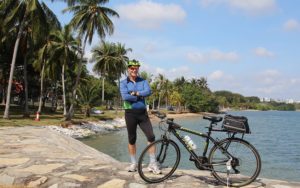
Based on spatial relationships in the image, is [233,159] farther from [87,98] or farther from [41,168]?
[87,98]

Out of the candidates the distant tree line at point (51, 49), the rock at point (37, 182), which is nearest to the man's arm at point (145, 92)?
the rock at point (37, 182)

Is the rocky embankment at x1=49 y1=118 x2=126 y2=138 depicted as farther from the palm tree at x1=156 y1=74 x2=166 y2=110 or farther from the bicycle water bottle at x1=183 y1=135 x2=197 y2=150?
the palm tree at x1=156 y1=74 x2=166 y2=110

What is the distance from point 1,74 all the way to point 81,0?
20315 millimetres

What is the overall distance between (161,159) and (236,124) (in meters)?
1.53

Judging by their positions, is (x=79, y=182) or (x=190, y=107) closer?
(x=79, y=182)

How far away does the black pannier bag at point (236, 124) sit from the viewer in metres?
6.41

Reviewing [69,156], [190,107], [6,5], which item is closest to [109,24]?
[6,5]

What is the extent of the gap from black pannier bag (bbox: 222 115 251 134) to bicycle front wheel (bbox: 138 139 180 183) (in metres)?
0.98

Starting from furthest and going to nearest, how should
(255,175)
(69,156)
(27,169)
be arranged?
(69,156) < (27,169) < (255,175)

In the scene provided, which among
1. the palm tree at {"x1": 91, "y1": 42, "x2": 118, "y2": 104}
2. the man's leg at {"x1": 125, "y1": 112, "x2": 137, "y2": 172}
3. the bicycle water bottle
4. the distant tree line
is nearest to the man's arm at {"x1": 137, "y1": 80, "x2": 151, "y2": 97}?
the man's leg at {"x1": 125, "y1": 112, "x2": 137, "y2": 172}

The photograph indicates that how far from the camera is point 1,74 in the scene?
5334 centimetres

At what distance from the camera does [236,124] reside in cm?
648

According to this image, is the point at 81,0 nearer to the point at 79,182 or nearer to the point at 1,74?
the point at 1,74

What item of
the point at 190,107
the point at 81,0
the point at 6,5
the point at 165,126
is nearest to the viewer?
the point at 165,126
